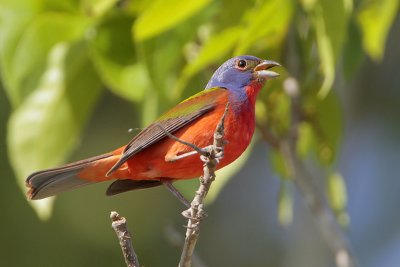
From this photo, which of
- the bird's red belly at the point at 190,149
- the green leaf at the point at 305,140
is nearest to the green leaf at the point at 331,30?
the bird's red belly at the point at 190,149

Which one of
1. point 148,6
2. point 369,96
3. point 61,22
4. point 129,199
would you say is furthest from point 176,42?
point 129,199

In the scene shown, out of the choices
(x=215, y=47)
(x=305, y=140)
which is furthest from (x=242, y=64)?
(x=305, y=140)

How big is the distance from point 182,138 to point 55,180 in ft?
1.48

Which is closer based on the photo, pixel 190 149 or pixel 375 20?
pixel 190 149

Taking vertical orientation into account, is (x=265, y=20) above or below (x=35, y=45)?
below

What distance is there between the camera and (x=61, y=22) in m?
4.22

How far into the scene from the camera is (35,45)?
4109 mm

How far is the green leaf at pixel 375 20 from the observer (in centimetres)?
412

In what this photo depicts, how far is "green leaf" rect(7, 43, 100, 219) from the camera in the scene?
432cm

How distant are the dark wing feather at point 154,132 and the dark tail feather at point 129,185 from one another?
0.48 ft

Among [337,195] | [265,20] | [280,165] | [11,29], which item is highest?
[11,29]

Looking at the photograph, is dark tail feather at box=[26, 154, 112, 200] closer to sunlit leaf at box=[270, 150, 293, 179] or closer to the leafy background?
the leafy background

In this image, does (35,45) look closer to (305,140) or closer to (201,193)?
(305,140)

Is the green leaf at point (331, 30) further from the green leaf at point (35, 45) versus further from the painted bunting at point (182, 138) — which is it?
Result: the green leaf at point (35, 45)
